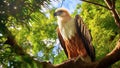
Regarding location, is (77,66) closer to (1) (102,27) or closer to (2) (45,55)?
(1) (102,27)

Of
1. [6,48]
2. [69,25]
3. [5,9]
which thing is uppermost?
[5,9]

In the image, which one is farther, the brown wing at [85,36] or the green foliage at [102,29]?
the green foliage at [102,29]

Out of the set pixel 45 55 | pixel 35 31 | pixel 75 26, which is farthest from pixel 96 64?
pixel 35 31

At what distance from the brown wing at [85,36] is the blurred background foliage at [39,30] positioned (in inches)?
26.1

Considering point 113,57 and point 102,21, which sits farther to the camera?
point 102,21

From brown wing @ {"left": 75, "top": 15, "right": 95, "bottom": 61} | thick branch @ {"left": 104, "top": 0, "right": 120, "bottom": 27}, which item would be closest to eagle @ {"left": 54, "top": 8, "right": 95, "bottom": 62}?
brown wing @ {"left": 75, "top": 15, "right": 95, "bottom": 61}


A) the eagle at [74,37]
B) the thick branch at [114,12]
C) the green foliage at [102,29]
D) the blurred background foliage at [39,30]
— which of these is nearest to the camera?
the blurred background foliage at [39,30]

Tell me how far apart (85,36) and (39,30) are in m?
4.09

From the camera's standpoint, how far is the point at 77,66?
418 centimetres

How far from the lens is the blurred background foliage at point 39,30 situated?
319 centimetres

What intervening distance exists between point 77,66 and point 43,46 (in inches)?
229

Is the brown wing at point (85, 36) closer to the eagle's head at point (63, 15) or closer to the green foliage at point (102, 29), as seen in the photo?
the eagle's head at point (63, 15)

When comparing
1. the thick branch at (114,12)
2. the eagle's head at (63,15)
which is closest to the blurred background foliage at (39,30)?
the eagle's head at (63,15)

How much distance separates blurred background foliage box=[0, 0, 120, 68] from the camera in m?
3.19
